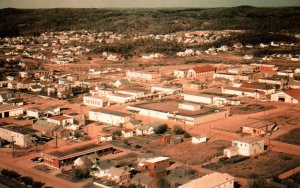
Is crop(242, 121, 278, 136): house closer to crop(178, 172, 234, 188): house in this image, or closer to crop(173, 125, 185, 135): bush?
crop(173, 125, 185, 135): bush

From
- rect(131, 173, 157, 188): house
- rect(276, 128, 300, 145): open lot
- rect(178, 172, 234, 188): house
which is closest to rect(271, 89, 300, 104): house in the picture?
rect(276, 128, 300, 145): open lot

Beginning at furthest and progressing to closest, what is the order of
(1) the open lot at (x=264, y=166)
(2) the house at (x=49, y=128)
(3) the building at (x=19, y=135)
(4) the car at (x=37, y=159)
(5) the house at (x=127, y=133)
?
(2) the house at (x=49, y=128)
(5) the house at (x=127, y=133)
(3) the building at (x=19, y=135)
(4) the car at (x=37, y=159)
(1) the open lot at (x=264, y=166)

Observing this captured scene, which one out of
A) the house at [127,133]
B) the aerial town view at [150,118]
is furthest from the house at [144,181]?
the house at [127,133]

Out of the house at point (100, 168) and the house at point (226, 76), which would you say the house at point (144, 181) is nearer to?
the house at point (100, 168)

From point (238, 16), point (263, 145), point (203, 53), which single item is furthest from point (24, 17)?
point (263, 145)

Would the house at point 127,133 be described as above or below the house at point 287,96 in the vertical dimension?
below

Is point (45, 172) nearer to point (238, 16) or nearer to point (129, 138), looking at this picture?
point (129, 138)

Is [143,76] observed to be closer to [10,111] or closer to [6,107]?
[6,107]

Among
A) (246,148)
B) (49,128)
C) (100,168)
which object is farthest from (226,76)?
(100,168)
